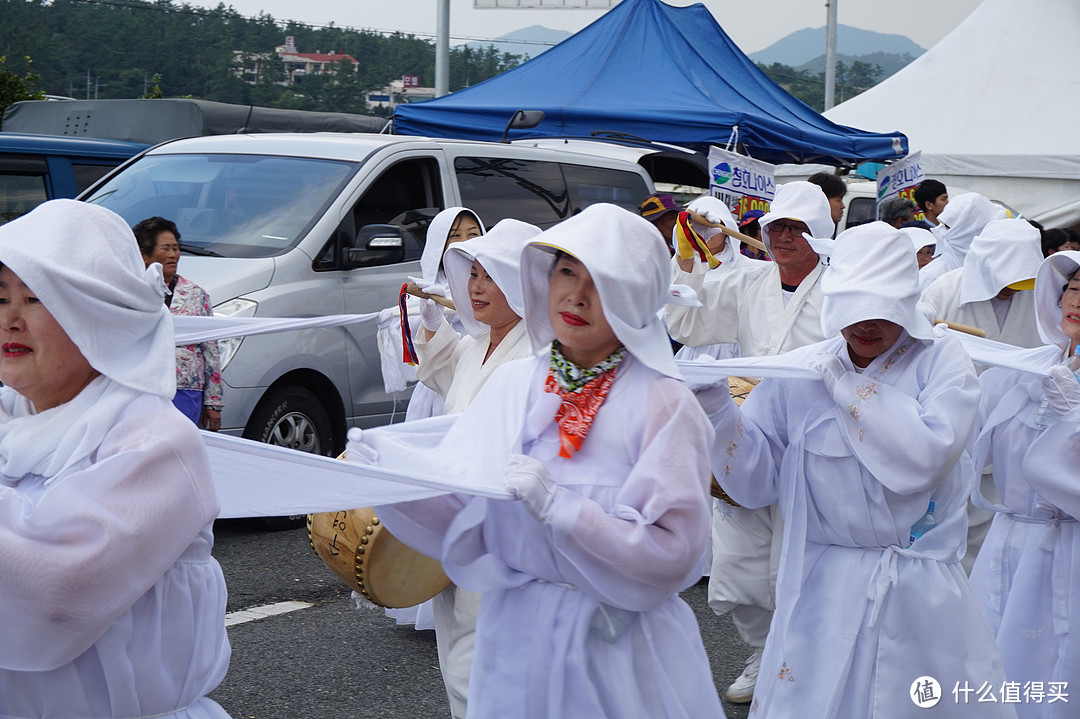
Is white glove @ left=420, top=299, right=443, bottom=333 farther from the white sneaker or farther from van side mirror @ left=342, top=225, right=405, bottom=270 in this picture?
van side mirror @ left=342, top=225, right=405, bottom=270

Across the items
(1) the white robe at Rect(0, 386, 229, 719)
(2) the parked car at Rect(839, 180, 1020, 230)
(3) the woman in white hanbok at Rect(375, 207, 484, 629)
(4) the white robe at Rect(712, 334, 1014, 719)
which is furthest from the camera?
(2) the parked car at Rect(839, 180, 1020, 230)

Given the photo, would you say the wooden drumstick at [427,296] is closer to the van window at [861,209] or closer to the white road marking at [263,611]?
the white road marking at [263,611]

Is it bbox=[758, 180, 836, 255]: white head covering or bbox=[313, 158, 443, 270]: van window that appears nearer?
bbox=[758, 180, 836, 255]: white head covering

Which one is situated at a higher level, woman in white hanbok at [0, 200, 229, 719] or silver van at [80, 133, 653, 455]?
woman in white hanbok at [0, 200, 229, 719]

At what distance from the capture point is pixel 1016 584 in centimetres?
446

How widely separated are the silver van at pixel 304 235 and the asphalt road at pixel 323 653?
0.96 meters

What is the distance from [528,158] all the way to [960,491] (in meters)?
5.68

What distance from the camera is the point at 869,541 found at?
12.3ft

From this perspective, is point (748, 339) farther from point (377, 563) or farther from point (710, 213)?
point (377, 563)

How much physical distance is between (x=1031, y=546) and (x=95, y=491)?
3.40m

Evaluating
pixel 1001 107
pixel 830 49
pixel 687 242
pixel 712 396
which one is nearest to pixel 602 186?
pixel 687 242

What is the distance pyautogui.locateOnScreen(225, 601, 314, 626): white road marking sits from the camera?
5.70 metres

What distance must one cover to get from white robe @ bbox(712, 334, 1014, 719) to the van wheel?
3811 millimetres
